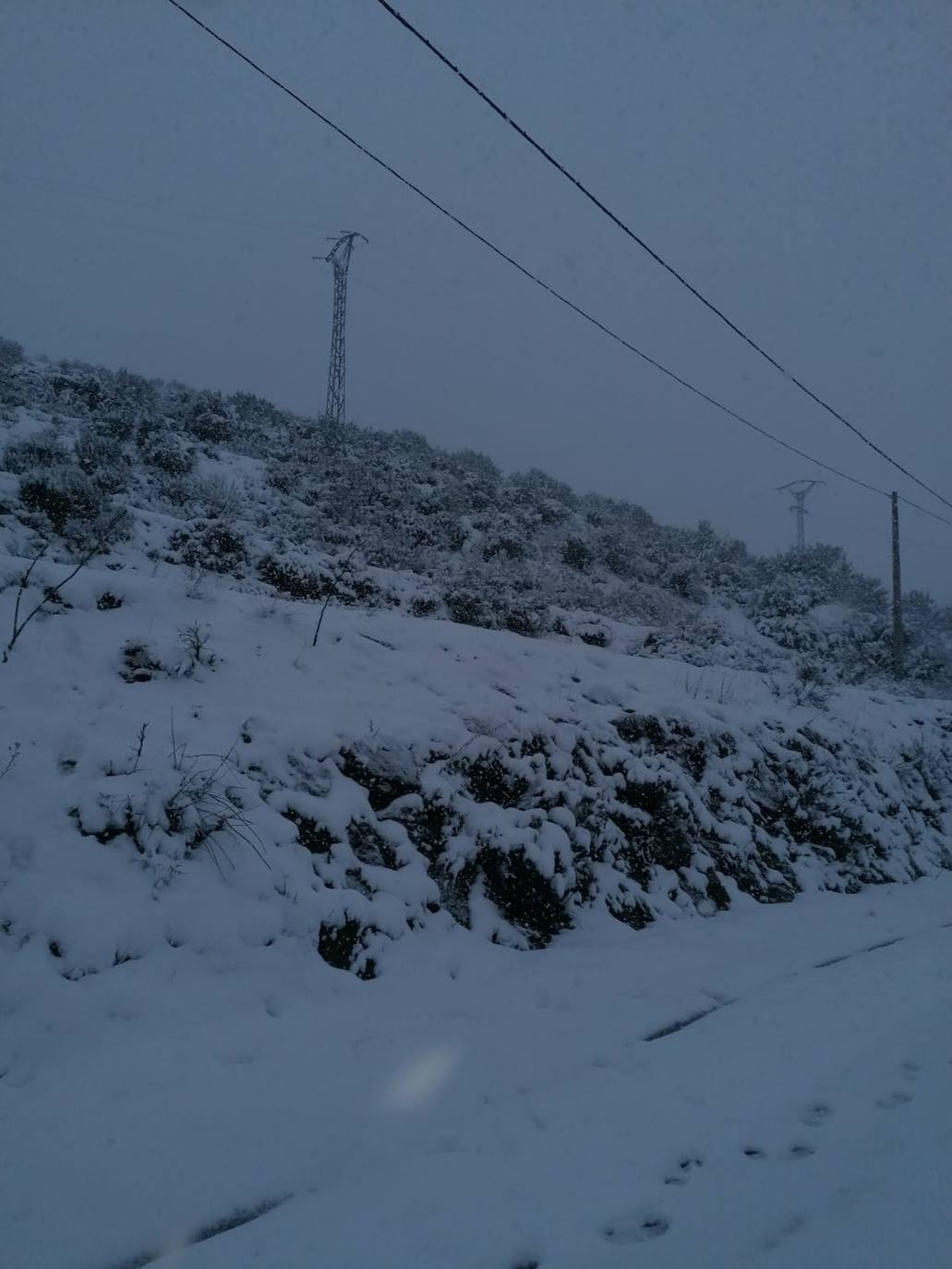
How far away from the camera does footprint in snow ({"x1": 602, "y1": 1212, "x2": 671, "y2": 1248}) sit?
6.38 feet

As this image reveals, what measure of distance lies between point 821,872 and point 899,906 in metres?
0.67

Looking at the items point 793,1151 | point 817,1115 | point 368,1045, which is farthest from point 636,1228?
point 368,1045

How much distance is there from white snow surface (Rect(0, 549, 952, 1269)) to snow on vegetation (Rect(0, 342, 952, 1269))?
0.02 meters

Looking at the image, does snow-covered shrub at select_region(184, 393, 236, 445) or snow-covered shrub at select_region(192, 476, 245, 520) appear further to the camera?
snow-covered shrub at select_region(184, 393, 236, 445)

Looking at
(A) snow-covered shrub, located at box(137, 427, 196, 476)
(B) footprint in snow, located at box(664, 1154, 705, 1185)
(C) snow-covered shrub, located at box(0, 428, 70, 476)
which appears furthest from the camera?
(A) snow-covered shrub, located at box(137, 427, 196, 476)

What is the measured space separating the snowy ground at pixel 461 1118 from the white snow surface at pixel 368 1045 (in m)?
0.01

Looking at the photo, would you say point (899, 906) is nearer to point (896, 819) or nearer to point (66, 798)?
point (896, 819)

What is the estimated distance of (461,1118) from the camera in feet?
8.32

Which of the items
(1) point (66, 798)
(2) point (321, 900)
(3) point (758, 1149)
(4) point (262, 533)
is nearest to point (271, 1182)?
(2) point (321, 900)

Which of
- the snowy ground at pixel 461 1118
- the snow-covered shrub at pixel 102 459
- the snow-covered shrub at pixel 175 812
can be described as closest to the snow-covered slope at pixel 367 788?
the snow-covered shrub at pixel 175 812

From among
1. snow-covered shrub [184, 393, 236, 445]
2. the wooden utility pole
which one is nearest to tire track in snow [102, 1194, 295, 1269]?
snow-covered shrub [184, 393, 236, 445]

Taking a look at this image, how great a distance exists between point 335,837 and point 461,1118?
169cm

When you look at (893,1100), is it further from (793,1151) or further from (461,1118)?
(461,1118)

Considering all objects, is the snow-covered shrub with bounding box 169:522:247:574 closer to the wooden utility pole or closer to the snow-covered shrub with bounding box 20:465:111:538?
the snow-covered shrub with bounding box 20:465:111:538
